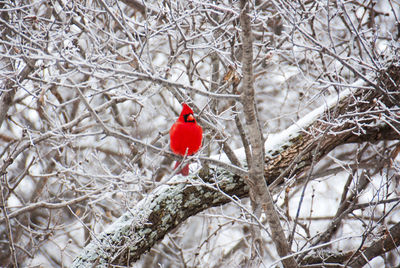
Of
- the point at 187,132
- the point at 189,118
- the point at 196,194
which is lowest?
the point at 196,194

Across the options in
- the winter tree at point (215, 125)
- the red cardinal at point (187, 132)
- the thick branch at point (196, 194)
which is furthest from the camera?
the red cardinal at point (187, 132)

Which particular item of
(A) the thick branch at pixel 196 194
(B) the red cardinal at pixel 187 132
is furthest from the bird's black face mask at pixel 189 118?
(A) the thick branch at pixel 196 194

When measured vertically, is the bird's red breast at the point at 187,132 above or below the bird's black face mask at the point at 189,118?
below

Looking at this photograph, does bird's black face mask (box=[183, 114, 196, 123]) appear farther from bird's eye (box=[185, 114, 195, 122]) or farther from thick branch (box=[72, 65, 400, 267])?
thick branch (box=[72, 65, 400, 267])

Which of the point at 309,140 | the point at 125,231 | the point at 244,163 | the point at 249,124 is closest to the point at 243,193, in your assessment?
the point at 244,163

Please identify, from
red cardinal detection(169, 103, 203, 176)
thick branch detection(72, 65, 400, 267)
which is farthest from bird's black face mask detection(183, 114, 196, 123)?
thick branch detection(72, 65, 400, 267)

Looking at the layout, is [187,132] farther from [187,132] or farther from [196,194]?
[196,194]

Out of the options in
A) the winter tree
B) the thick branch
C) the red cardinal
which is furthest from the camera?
the red cardinal

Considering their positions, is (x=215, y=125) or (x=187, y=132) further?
(x=215, y=125)

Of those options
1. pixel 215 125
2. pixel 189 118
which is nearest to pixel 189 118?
pixel 189 118

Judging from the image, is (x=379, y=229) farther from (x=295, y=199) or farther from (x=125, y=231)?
(x=295, y=199)

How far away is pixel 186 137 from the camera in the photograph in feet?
12.8

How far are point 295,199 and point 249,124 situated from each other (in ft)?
22.5

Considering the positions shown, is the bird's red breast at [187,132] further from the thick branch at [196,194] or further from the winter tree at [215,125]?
the thick branch at [196,194]
